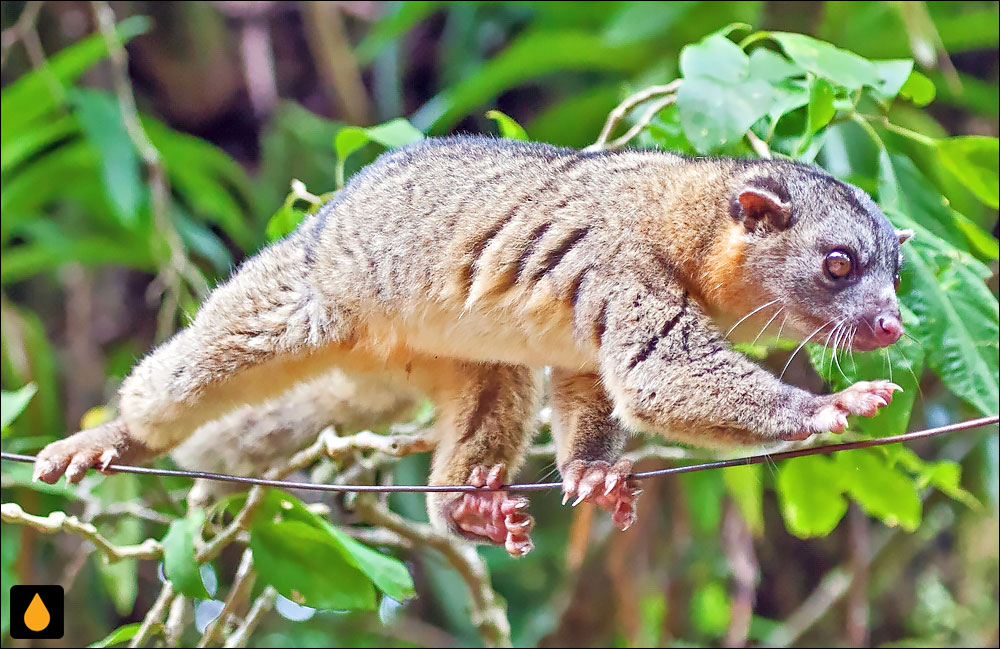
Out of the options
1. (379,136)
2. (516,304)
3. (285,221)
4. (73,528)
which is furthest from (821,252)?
(73,528)

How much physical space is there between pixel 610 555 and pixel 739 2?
6.92 ft

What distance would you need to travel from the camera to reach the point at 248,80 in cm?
505

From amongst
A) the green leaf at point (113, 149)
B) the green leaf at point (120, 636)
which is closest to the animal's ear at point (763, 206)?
the green leaf at point (120, 636)

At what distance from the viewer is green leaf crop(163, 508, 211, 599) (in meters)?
2.10

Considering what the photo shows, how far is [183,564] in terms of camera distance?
2.11 metres

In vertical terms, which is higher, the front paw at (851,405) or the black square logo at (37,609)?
the front paw at (851,405)

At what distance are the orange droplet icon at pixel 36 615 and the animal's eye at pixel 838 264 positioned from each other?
2169 millimetres

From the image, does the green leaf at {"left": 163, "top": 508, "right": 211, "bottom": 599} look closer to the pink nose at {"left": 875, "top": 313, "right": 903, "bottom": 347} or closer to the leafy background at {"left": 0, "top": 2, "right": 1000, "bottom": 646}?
the leafy background at {"left": 0, "top": 2, "right": 1000, "bottom": 646}

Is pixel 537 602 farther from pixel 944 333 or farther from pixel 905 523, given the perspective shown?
pixel 944 333

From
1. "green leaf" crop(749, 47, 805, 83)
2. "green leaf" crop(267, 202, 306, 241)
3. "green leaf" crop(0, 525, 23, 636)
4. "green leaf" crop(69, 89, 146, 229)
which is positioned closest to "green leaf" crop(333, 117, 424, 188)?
"green leaf" crop(267, 202, 306, 241)

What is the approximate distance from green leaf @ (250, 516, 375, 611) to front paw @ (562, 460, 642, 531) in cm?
55

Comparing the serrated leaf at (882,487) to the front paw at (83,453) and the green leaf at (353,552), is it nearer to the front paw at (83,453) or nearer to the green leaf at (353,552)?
the green leaf at (353,552)

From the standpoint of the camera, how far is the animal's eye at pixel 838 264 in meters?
1.90

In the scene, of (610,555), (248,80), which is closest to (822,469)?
(610,555)
